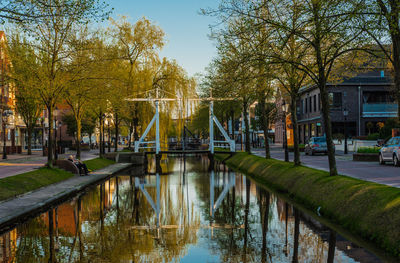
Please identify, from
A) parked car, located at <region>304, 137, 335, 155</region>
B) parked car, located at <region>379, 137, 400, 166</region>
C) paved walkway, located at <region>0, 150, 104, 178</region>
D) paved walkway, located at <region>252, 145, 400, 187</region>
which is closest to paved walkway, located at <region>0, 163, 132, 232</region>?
paved walkway, located at <region>0, 150, 104, 178</region>

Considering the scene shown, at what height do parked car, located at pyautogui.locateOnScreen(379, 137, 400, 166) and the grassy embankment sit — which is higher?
parked car, located at pyautogui.locateOnScreen(379, 137, 400, 166)

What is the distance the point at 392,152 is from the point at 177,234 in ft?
65.8

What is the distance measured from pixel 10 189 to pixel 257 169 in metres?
14.0

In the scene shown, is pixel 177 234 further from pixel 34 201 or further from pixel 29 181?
pixel 29 181

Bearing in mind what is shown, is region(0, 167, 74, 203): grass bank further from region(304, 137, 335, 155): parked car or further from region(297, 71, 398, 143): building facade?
region(297, 71, 398, 143): building facade

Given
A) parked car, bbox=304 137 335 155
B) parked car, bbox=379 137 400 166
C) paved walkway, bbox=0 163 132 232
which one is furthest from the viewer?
parked car, bbox=304 137 335 155

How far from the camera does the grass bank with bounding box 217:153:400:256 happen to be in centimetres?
880

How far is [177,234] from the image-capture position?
32.4ft

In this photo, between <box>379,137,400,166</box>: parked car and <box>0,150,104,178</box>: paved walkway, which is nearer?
<box>0,150,104,178</box>: paved walkway

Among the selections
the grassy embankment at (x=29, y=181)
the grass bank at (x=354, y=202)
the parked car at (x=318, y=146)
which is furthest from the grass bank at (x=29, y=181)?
the parked car at (x=318, y=146)

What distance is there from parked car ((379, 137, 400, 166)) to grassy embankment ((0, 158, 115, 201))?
1705 cm

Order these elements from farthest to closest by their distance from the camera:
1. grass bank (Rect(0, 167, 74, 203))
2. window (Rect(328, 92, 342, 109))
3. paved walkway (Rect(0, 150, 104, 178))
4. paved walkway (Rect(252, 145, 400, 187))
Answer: window (Rect(328, 92, 342, 109))
paved walkway (Rect(0, 150, 104, 178))
paved walkway (Rect(252, 145, 400, 187))
grass bank (Rect(0, 167, 74, 203))

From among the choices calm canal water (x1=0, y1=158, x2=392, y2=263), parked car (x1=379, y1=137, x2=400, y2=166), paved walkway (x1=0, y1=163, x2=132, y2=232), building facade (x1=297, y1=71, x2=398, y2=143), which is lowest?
calm canal water (x1=0, y1=158, x2=392, y2=263)

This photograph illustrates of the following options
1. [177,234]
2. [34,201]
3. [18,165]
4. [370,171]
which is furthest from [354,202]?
[18,165]
